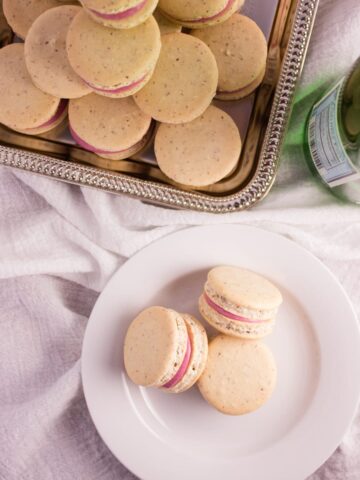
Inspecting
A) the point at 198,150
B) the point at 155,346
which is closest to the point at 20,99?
the point at 198,150

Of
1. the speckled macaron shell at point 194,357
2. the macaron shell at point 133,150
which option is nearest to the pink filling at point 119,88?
the macaron shell at point 133,150

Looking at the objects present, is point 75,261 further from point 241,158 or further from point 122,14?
point 122,14

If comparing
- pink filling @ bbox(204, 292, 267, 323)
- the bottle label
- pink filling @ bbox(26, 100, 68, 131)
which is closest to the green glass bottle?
the bottle label

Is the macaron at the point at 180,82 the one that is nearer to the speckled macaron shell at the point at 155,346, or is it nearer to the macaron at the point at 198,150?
the macaron at the point at 198,150

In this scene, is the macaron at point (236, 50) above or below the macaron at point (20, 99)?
above

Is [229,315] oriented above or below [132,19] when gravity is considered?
below

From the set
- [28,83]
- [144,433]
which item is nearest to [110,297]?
[144,433]
